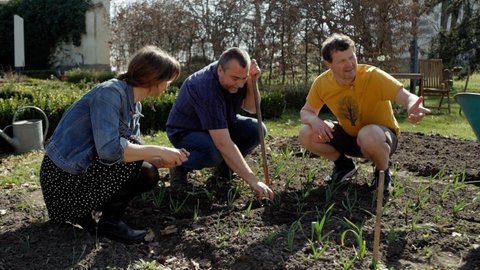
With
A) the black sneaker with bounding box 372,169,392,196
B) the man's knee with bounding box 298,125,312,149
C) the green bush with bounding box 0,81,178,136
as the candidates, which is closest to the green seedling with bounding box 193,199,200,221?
the man's knee with bounding box 298,125,312,149

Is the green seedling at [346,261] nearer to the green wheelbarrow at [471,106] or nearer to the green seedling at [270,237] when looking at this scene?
the green seedling at [270,237]

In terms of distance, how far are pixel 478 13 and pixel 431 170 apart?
14431 mm

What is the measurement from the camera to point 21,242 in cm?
306

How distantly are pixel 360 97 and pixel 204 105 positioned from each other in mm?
1255

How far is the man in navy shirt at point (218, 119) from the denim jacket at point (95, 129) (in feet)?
2.34

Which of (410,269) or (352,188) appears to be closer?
(410,269)

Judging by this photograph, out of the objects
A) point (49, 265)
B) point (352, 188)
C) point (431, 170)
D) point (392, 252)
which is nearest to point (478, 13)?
point (431, 170)

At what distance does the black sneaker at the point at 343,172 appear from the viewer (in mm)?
4180

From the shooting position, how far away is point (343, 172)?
4227 mm

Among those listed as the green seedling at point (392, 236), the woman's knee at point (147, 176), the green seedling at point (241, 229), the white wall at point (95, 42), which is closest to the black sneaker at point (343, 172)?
the green seedling at point (392, 236)

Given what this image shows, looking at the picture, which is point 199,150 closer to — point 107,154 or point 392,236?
point 107,154

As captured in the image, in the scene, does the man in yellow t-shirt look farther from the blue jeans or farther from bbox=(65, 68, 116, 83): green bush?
bbox=(65, 68, 116, 83): green bush

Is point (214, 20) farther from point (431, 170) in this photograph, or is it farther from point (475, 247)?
point (475, 247)

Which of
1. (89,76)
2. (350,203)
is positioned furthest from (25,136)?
(89,76)
